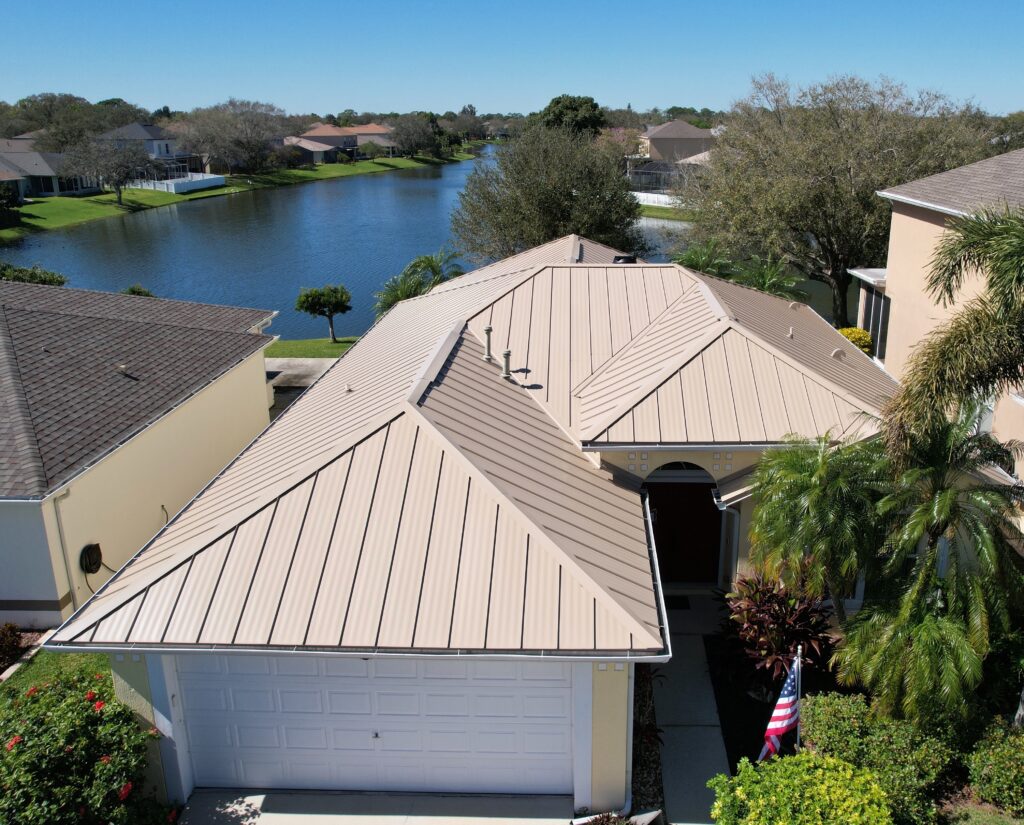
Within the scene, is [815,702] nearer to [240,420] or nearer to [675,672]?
[675,672]

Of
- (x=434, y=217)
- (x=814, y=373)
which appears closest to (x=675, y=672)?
(x=814, y=373)

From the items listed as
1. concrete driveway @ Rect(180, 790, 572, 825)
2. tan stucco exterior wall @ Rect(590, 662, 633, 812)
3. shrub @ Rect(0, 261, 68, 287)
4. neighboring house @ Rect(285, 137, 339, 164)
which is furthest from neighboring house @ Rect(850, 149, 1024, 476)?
neighboring house @ Rect(285, 137, 339, 164)

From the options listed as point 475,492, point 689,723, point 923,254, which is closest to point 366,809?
point 475,492

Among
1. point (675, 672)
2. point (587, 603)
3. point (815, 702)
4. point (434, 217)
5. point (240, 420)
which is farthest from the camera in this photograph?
point (434, 217)

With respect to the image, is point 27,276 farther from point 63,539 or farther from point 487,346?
point 487,346

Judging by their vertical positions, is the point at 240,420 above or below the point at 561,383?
below

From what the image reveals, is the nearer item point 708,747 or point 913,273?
point 708,747

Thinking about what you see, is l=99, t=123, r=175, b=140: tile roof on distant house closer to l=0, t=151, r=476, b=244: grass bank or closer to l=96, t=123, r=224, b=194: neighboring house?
l=96, t=123, r=224, b=194: neighboring house
